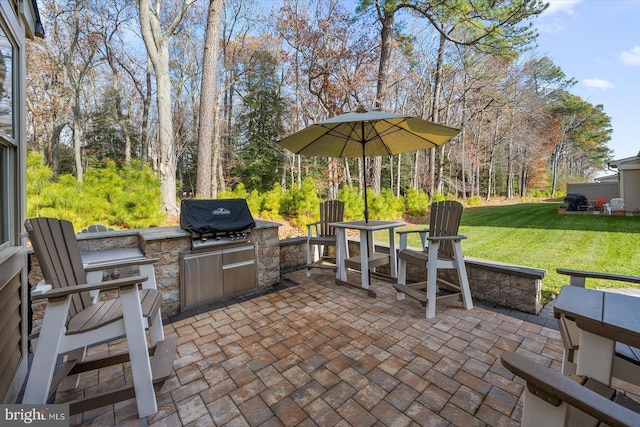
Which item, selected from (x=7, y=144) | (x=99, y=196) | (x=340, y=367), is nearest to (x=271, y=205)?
(x=99, y=196)

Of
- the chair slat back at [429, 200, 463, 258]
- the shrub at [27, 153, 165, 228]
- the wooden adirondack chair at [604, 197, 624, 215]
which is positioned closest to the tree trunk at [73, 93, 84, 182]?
the shrub at [27, 153, 165, 228]

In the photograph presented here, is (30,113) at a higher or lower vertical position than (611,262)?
higher

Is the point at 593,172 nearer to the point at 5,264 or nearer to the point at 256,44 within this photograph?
the point at 256,44

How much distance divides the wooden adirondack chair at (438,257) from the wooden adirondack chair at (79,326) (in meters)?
2.31

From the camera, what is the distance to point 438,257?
3.05 metres

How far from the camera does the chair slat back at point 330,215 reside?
421 cm

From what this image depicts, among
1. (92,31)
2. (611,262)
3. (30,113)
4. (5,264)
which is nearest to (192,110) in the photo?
(92,31)

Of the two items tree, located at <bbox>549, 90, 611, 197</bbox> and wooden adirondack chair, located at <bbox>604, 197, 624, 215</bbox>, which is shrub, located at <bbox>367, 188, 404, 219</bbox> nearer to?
wooden adirondack chair, located at <bbox>604, 197, 624, 215</bbox>

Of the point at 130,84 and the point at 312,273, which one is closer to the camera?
the point at 312,273

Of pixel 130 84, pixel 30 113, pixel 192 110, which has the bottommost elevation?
pixel 30 113

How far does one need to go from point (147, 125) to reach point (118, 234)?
1332 centimetres

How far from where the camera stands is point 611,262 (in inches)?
162

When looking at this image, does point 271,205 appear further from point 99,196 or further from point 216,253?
point 216,253

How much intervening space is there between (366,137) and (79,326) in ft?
11.5
